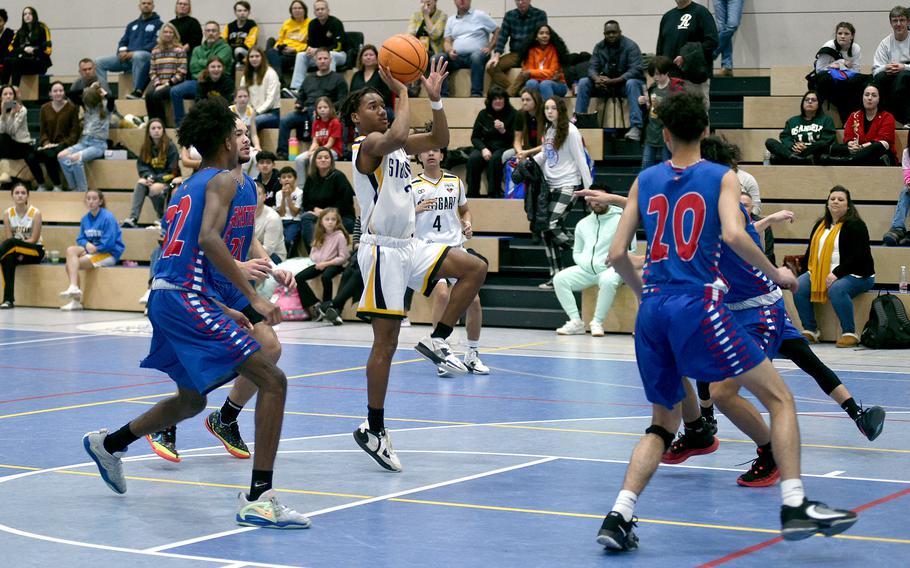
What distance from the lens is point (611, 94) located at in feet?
56.6

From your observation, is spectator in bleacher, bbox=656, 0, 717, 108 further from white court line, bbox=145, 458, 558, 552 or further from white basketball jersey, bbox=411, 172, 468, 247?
white court line, bbox=145, 458, 558, 552

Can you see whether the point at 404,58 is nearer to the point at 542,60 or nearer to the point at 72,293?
the point at 542,60

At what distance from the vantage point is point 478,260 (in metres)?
9.24

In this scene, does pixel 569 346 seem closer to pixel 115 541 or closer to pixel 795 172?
pixel 795 172

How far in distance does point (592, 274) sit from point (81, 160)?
9.01 m

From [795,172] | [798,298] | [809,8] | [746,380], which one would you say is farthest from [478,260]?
[809,8]

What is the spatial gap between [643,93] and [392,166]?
10085 mm

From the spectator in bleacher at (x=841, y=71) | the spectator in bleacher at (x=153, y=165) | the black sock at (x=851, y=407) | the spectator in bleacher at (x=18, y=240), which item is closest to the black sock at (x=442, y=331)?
the black sock at (x=851, y=407)

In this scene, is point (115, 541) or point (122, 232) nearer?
point (115, 541)

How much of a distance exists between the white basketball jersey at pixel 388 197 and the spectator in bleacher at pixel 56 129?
13329 millimetres

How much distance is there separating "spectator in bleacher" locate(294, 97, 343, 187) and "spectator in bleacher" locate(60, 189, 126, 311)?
263 cm

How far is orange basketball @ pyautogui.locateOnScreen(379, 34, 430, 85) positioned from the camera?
8.59 meters

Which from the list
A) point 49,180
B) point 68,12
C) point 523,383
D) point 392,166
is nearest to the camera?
point 392,166

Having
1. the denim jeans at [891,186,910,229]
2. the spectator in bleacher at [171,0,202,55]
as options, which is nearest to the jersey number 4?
the denim jeans at [891,186,910,229]
